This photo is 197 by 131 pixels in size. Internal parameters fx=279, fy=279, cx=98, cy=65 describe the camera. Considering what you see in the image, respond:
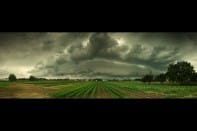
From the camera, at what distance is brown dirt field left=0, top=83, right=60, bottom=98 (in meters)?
5.99

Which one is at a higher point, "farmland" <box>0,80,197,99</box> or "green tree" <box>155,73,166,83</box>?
"green tree" <box>155,73,166,83</box>

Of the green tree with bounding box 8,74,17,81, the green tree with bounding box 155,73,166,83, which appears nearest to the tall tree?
the green tree with bounding box 8,74,17,81

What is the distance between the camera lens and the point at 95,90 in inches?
239

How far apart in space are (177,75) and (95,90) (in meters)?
1.89

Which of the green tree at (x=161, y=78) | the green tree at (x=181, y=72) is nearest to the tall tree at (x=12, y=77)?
the green tree at (x=161, y=78)

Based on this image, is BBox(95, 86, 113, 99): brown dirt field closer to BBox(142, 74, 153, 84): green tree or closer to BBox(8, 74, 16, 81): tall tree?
BBox(142, 74, 153, 84): green tree

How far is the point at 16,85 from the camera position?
621 centimetres

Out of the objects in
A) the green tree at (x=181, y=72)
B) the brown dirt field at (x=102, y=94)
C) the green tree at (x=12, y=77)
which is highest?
the green tree at (x=181, y=72)

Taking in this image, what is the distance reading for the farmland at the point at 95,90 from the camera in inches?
235

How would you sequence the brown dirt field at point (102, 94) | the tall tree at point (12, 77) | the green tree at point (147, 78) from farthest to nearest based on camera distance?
1. the green tree at point (147, 78)
2. the tall tree at point (12, 77)
3. the brown dirt field at point (102, 94)

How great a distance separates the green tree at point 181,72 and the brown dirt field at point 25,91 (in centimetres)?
260

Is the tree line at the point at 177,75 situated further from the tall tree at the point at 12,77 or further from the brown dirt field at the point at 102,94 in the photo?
the tall tree at the point at 12,77
